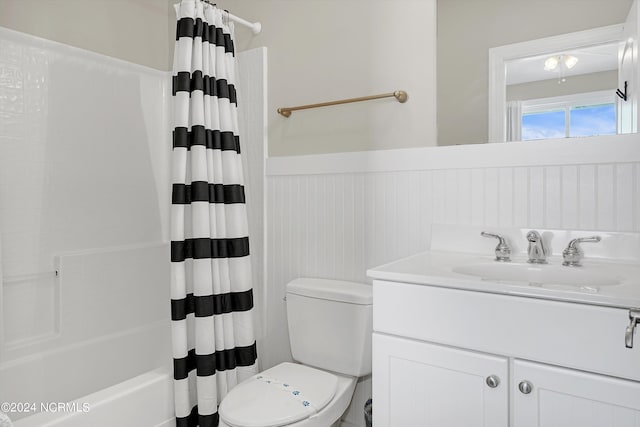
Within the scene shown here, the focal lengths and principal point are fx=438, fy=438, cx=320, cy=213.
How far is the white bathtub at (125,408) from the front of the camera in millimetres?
1383

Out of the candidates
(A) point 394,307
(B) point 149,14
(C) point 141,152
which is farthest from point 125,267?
(A) point 394,307

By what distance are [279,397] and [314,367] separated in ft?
1.06

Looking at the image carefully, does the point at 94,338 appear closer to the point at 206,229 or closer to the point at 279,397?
the point at 206,229

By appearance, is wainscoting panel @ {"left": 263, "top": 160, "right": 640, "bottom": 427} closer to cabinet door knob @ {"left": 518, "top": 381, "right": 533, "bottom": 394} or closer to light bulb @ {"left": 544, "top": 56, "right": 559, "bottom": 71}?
light bulb @ {"left": 544, "top": 56, "right": 559, "bottom": 71}

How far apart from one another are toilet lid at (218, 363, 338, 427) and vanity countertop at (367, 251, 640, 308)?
20.4 inches

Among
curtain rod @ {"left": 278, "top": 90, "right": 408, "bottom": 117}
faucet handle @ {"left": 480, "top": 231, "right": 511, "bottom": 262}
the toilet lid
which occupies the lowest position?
the toilet lid

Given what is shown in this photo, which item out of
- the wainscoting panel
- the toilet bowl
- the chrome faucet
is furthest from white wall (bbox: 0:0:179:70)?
the chrome faucet

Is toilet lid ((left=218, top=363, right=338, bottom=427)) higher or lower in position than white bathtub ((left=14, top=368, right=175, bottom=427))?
higher

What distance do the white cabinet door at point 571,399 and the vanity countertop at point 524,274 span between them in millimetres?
172

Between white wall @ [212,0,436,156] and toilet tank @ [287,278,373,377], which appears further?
white wall @ [212,0,436,156]

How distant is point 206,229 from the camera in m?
1.67

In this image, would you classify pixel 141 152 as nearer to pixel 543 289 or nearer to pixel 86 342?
pixel 86 342

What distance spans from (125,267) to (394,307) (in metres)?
1.64

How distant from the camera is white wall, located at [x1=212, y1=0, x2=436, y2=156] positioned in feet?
5.71
